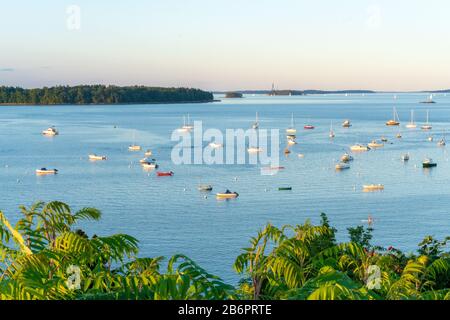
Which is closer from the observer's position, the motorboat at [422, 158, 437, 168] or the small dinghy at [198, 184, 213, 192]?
the small dinghy at [198, 184, 213, 192]

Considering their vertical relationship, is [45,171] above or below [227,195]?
above

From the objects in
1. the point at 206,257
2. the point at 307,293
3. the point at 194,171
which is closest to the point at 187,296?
the point at 307,293

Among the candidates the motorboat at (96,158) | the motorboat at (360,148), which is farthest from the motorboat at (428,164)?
the motorboat at (96,158)

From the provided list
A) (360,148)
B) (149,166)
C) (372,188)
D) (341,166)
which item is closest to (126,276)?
(372,188)

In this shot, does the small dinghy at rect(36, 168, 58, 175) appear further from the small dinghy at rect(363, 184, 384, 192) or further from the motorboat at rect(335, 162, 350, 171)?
the small dinghy at rect(363, 184, 384, 192)

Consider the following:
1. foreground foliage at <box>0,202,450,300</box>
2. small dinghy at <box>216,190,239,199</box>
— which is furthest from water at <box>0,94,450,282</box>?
foreground foliage at <box>0,202,450,300</box>

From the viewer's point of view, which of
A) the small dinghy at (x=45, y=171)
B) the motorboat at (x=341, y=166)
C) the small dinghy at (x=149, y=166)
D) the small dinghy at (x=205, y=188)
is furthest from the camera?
the small dinghy at (x=149, y=166)

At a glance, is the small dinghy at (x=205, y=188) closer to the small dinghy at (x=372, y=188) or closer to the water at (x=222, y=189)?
the water at (x=222, y=189)

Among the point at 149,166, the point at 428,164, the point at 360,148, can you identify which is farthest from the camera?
the point at 360,148

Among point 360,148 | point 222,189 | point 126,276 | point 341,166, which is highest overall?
point 126,276

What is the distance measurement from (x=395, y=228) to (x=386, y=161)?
46.4 meters

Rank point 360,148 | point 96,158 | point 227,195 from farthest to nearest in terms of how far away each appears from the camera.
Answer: point 360,148
point 96,158
point 227,195

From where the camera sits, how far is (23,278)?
5.91 metres

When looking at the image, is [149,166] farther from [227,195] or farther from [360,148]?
[360,148]
